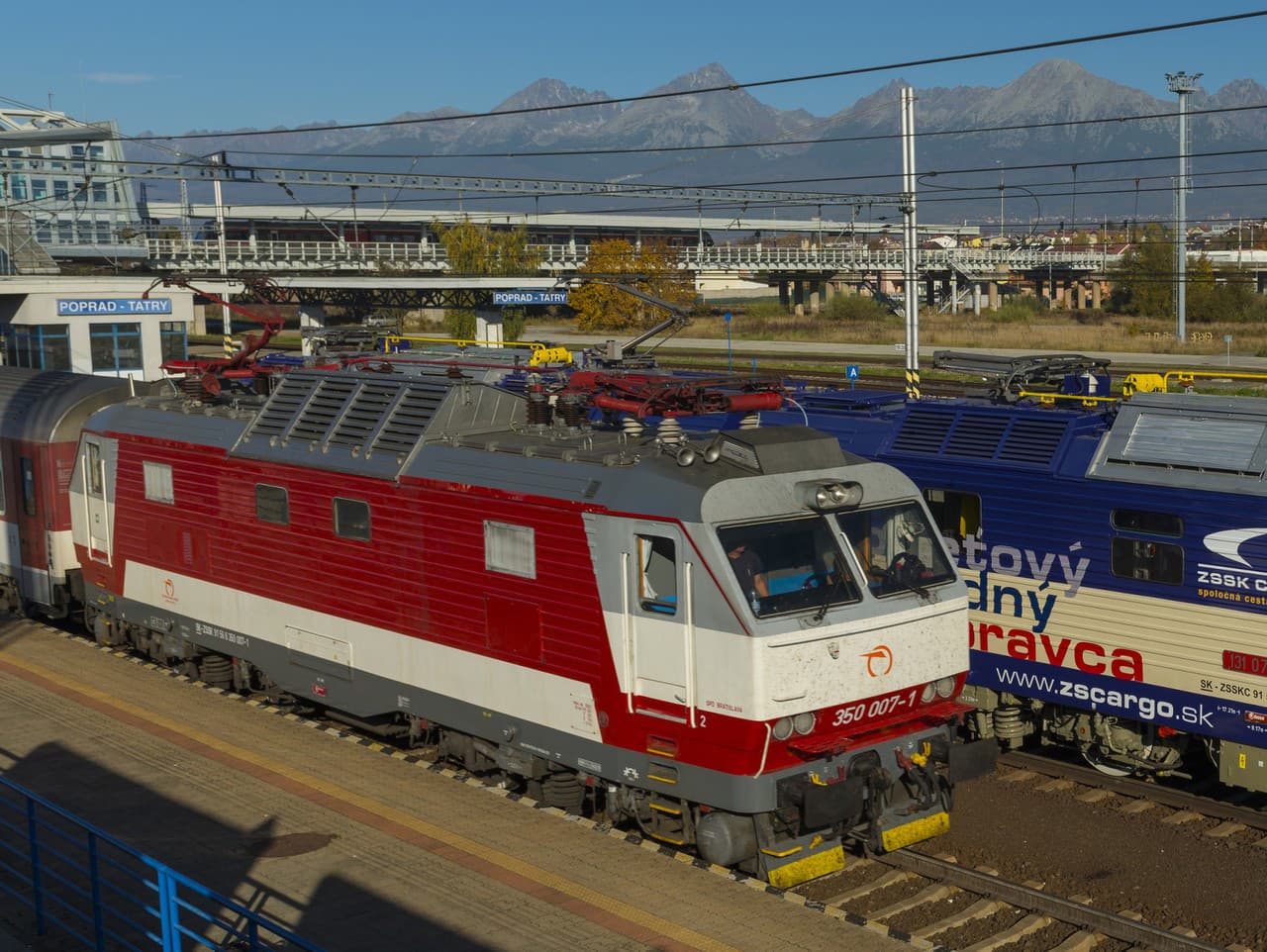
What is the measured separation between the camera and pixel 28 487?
21.7 m

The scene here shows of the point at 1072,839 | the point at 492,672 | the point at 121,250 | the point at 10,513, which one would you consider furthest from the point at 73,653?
the point at 121,250

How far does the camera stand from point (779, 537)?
38.1 ft

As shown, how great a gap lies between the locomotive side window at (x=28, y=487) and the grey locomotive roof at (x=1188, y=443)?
15720mm

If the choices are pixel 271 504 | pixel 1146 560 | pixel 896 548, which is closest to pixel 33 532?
pixel 271 504

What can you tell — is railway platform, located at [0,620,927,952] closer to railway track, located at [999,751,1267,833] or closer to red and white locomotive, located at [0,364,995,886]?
red and white locomotive, located at [0,364,995,886]

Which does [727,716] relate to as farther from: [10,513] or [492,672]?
[10,513]

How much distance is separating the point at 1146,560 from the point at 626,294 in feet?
125

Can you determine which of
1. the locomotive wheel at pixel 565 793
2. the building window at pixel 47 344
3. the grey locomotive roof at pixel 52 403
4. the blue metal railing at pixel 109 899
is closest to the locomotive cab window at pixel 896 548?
the locomotive wheel at pixel 565 793

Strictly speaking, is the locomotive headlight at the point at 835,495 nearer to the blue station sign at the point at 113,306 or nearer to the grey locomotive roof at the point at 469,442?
the grey locomotive roof at the point at 469,442

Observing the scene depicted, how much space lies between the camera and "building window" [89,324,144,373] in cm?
4562

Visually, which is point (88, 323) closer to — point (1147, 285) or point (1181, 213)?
point (1181, 213)

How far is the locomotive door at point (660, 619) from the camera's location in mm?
11359

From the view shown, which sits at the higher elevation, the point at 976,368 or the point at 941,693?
the point at 976,368

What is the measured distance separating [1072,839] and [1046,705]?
2.42 m
